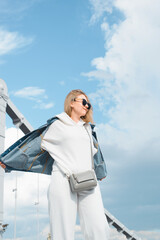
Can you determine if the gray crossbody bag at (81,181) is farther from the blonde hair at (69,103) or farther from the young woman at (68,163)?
the blonde hair at (69,103)

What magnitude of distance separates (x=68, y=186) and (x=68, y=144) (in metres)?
0.33

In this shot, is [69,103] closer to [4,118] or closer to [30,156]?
[30,156]

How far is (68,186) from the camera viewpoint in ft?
7.58

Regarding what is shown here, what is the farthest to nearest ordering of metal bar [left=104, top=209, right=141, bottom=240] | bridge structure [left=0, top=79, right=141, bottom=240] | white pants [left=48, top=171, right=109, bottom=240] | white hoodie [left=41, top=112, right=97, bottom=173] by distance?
1. metal bar [left=104, top=209, right=141, bottom=240]
2. bridge structure [left=0, top=79, right=141, bottom=240]
3. white hoodie [left=41, top=112, right=97, bottom=173]
4. white pants [left=48, top=171, right=109, bottom=240]

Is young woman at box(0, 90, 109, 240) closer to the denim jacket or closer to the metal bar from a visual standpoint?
the denim jacket

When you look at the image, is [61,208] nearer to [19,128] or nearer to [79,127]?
[79,127]

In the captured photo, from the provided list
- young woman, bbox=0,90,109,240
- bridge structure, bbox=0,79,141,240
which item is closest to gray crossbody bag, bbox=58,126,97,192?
young woman, bbox=0,90,109,240

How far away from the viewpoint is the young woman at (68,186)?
2234 millimetres

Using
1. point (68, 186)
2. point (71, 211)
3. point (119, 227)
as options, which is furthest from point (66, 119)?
point (119, 227)

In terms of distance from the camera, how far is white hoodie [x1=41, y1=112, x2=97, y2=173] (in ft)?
7.79

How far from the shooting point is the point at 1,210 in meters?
5.22

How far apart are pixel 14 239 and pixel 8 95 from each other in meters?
3.31

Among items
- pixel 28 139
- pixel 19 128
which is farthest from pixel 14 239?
pixel 28 139

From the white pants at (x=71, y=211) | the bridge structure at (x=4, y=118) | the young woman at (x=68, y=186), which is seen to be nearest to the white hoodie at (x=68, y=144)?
the young woman at (x=68, y=186)
